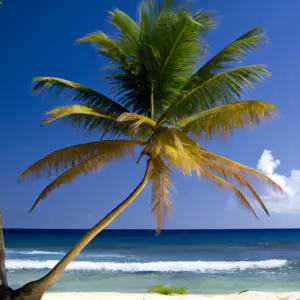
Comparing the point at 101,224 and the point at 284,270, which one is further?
the point at 284,270

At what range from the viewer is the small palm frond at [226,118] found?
7454 millimetres

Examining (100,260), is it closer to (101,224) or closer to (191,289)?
(191,289)

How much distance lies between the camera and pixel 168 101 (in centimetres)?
885

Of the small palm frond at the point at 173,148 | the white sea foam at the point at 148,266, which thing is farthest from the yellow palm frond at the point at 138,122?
the white sea foam at the point at 148,266

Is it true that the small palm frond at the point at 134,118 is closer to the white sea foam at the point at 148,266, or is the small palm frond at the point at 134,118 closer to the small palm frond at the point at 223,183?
the small palm frond at the point at 223,183

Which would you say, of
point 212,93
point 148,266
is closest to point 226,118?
point 212,93

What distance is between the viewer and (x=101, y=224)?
760 cm

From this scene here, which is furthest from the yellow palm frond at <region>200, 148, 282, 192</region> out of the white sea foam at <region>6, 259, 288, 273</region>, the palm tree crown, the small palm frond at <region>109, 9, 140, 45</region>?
the white sea foam at <region>6, 259, 288, 273</region>

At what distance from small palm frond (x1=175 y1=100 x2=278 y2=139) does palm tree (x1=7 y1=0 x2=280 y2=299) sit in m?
0.02

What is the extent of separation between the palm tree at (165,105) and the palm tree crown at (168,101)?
0.02m

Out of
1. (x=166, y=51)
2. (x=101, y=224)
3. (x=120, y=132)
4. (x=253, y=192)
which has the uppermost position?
(x=166, y=51)

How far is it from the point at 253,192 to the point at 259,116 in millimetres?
1454

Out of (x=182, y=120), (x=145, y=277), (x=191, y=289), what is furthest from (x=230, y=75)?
(x=145, y=277)

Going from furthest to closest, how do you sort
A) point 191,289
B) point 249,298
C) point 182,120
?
point 191,289 → point 249,298 → point 182,120
